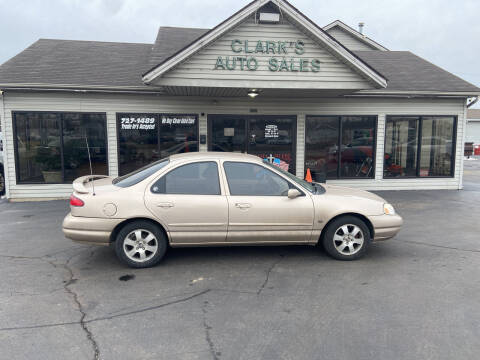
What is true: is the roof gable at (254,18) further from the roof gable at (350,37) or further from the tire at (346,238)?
the roof gable at (350,37)

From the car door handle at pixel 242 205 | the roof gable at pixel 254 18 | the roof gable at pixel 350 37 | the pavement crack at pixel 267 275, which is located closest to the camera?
the pavement crack at pixel 267 275

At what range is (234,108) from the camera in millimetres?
10961

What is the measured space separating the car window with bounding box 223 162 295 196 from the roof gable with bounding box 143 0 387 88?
4.16 metres

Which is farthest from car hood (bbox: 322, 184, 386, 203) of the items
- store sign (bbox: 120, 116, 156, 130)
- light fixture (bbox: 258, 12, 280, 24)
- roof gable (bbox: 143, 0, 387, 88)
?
store sign (bbox: 120, 116, 156, 130)

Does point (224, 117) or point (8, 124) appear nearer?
point (8, 124)

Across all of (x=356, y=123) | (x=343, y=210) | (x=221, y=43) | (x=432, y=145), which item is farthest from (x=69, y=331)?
(x=432, y=145)

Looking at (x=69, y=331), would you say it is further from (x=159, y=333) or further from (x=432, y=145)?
(x=432, y=145)

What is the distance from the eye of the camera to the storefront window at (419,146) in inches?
465

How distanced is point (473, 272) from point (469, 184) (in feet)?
32.7

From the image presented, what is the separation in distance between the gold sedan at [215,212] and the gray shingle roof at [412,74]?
7.46m

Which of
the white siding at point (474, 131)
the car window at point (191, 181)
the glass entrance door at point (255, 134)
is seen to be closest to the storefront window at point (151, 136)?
the glass entrance door at point (255, 134)

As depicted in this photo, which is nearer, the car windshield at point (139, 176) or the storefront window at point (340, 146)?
the car windshield at point (139, 176)

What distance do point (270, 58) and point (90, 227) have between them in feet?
19.5

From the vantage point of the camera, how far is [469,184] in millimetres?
13289
